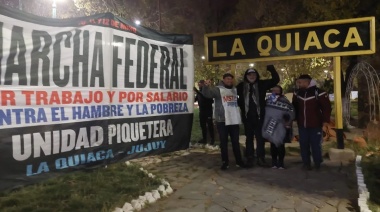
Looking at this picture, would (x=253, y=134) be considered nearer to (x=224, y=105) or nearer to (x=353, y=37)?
(x=224, y=105)

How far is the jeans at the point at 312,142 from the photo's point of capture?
6.76m

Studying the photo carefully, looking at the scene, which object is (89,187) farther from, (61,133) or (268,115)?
(268,115)

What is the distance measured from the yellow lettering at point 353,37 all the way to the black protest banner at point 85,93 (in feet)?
9.74

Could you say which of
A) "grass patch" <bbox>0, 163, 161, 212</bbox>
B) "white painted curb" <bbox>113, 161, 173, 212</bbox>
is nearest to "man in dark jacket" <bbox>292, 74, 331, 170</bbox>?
"white painted curb" <bbox>113, 161, 173, 212</bbox>

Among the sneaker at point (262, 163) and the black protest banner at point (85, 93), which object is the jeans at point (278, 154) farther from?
the black protest banner at point (85, 93)

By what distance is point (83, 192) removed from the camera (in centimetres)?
519

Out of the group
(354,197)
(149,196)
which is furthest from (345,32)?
(149,196)

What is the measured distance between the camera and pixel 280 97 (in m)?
6.84

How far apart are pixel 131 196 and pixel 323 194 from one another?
2.70 meters

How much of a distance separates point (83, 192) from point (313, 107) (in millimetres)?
4048

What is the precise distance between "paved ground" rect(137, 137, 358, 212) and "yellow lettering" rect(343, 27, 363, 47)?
91.3 inches

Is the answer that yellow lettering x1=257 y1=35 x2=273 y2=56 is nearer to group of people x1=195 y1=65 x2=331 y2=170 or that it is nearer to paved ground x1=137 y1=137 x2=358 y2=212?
group of people x1=195 y1=65 x2=331 y2=170

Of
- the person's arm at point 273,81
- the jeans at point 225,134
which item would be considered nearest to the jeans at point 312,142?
the person's arm at point 273,81

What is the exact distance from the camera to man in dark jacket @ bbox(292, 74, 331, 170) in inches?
262
